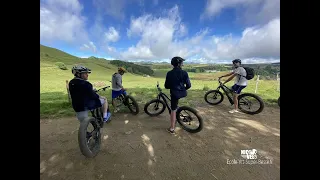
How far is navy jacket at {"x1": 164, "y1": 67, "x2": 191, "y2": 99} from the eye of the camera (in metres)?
4.58

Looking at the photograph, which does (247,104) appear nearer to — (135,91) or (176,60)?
(176,60)

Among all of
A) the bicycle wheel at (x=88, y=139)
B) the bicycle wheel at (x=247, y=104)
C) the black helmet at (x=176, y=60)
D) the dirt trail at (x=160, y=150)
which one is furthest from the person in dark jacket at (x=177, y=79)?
the bicycle wheel at (x=247, y=104)

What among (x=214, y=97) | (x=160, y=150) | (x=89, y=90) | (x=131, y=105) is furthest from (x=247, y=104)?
(x=89, y=90)

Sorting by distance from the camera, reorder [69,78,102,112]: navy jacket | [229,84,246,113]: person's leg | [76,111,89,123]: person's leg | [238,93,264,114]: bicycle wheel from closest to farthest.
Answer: [69,78,102,112]: navy jacket, [76,111,89,123]: person's leg, [229,84,246,113]: person's leg, [238,93,264,114]: bicycle wheel

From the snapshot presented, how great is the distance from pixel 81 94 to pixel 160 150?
2.17 metres

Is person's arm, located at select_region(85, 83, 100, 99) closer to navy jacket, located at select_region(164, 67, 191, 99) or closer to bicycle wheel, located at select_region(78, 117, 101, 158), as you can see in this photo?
bicycle wheel, located at select_region(78, 117, 101, 158)

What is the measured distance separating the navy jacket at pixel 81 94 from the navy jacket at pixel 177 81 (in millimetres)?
2006

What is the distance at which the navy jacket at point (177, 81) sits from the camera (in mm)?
4578

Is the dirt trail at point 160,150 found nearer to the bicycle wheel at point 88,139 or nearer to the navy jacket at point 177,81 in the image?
the bicycle wheel at point 88,139

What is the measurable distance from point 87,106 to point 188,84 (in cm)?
259

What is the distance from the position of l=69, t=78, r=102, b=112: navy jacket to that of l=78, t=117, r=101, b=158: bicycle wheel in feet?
1.06

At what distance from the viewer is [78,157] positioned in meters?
3.78

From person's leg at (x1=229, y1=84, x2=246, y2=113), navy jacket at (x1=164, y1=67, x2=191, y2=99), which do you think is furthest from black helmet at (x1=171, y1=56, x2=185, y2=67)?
person's leg at (x1=229, y1=84, x2=246, y2=113)
